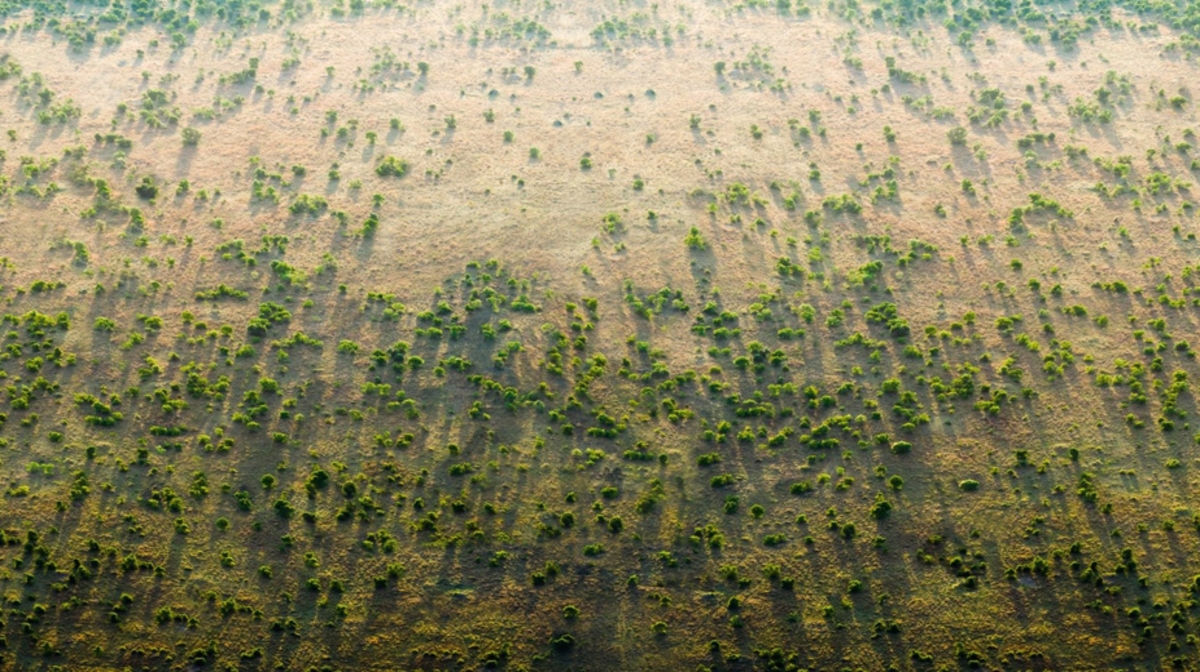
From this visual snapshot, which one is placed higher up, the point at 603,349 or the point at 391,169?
Answer: the point at 391,169

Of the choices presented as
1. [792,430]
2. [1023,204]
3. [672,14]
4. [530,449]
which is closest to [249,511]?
[530,449]

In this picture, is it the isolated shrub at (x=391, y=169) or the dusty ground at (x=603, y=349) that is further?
the isolated shrub at (x=391, y=169)

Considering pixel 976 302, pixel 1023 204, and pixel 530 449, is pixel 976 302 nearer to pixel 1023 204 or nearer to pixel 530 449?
pixel 1023 204

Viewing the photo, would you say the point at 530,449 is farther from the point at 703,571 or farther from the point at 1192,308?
the point at 1192,308

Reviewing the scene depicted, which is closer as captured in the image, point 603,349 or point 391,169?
point 603,349

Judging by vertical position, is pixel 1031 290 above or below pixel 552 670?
above

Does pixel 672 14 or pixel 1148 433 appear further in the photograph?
pixel 672 14

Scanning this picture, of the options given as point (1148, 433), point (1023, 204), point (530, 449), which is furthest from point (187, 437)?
point (1023, 204)

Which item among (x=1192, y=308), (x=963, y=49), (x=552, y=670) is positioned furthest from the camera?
(x=963, y=49)

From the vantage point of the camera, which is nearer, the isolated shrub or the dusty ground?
the dusty ground

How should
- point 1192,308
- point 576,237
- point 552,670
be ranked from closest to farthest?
1. point 552,670
2. point 1192,308
3. point 576,237
